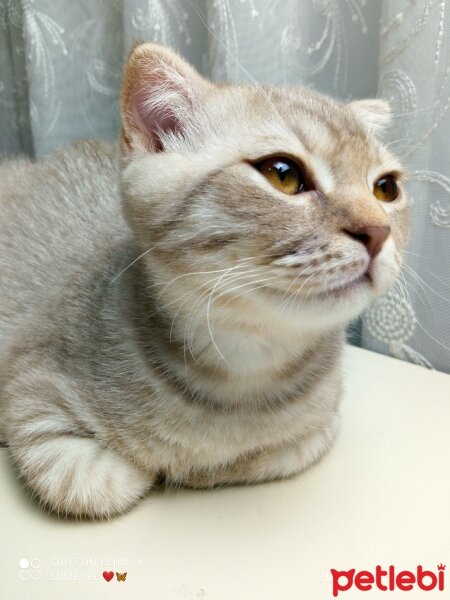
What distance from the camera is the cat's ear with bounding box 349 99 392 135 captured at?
90cm

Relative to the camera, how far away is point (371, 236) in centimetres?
65

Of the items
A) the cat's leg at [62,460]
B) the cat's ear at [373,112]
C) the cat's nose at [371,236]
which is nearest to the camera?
the cat's nose at [371,236]

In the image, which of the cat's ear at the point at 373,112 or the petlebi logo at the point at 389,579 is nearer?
the petlebi logo at the point at 389,579

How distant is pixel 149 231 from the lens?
29.4 inches

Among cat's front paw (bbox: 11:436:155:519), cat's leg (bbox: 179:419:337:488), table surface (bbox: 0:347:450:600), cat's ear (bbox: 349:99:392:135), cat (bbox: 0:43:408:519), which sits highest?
cat's ear (bbox: 349:99:392:135)

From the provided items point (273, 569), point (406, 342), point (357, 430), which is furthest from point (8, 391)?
point (406, 342)

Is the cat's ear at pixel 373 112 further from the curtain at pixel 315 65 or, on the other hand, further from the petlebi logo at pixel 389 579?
the petlebi logo at pixel 389 579

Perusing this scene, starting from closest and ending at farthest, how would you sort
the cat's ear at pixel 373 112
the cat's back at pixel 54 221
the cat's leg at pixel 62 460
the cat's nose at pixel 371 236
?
the cat's nose at pixel 371 236 < the cat's leg at pixel 62 460 < the cat's ear at pixel 373 112 < the cat's back at pixel 54 221

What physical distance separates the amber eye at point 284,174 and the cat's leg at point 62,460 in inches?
16.4

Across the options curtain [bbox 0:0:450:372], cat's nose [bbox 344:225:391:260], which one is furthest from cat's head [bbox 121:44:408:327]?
curtain [bbox 0:0:450:372]

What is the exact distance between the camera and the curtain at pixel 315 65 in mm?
1022

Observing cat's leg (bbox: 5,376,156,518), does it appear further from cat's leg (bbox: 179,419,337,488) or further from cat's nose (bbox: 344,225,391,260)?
cat's nose (bbox: 344,225,391,260)

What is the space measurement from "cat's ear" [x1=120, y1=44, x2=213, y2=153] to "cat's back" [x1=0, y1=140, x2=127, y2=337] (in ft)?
0.82

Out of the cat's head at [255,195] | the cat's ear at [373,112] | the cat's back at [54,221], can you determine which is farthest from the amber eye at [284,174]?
the cat's back at [54,221]
